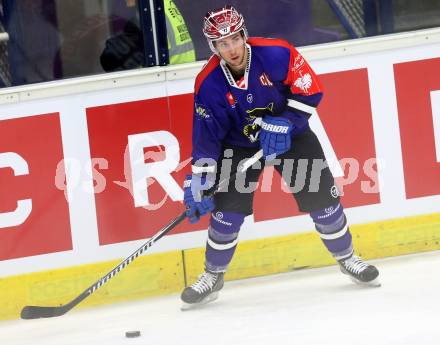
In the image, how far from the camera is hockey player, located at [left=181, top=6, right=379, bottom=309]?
3.93m

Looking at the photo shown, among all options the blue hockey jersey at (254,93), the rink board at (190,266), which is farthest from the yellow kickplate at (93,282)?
Result: the blue hockey jersey at (254,93)

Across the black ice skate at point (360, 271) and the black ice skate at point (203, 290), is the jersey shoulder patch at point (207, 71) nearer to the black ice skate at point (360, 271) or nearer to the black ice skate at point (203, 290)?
the black ice skate at point (203, 290)

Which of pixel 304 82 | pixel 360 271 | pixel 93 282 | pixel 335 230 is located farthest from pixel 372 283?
pixel 93 282

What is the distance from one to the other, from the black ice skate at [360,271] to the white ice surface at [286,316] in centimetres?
4

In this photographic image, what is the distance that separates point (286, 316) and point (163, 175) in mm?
908

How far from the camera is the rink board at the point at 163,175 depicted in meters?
4.40

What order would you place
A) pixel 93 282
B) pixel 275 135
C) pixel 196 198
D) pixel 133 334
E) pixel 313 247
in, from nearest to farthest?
pixel 133 334 < pixel 275 135 < pixel 196 198 < pixel 93 282 < pixel 313 247

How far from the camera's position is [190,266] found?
4512mm

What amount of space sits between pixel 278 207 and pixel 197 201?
63 cm

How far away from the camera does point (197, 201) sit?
13.2 ft

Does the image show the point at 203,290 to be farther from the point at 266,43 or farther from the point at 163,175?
the point at 266,43

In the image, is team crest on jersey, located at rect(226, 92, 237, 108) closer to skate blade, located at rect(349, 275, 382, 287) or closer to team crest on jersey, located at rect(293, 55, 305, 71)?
team crest on jersey, located at rect(293, 55, 305, 71)

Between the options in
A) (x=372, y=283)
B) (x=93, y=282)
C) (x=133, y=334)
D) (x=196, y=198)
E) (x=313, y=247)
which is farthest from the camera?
(x=313, y=247)

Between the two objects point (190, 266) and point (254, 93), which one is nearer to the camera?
point (254, 93)
